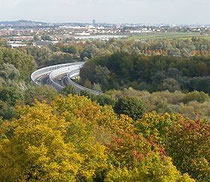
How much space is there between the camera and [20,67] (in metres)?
74.9

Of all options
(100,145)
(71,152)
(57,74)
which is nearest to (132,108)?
(100,145)

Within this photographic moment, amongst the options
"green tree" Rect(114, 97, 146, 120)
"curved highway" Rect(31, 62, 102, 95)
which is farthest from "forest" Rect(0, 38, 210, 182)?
"curved highway" Rect(31, 62, 102, 95)

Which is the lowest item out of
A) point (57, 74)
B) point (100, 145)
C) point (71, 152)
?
point (57, 74)

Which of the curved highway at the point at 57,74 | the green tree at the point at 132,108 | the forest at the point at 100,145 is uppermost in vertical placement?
the forest at the point at 100,145

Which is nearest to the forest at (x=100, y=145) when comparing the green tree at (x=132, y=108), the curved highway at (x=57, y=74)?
the green tree at (x=132, y=108)

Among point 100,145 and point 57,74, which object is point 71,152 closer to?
point 100,145

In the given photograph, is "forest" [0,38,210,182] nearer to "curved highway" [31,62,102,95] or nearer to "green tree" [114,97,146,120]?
"green tree" [114,97,146,120]

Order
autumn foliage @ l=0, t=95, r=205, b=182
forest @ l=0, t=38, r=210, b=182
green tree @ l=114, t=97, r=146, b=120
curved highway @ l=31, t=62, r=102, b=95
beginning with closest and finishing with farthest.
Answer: forest @ l=0, t=38, r=210, b=182, autumn foliage @ l=0, t=95, r=205, b=182, green tree @ l=114, t=97, r=146, b=120, curved highway @ l=31, t=62, r=102, b=95

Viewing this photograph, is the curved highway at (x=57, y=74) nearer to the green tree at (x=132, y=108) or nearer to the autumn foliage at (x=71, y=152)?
the green tree at (x=132, y=108)

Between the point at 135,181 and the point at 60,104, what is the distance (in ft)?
45.0

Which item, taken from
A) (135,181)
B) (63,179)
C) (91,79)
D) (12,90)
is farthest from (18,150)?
(91,79)

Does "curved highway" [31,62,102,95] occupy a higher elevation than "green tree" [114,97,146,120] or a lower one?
lower

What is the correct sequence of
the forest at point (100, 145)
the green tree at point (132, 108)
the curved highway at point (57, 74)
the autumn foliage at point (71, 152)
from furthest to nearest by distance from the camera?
1. the curved highway at point (57, 74)
2. the green tree at point (132, 108)
3. the autumn foliage at point (71, 152)
4. the forest at point (100, 145)

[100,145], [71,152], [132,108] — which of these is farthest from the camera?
[132,108]
